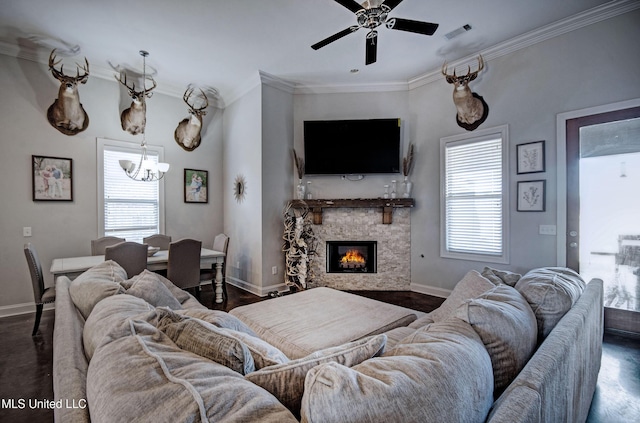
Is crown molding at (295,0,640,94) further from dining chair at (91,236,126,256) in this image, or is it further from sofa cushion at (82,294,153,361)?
sofa cushion at (82,294,153,361)

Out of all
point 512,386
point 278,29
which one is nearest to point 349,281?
point 278,29

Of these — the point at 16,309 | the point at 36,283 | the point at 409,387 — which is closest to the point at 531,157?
the point at 409,387

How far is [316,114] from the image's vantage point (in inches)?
200

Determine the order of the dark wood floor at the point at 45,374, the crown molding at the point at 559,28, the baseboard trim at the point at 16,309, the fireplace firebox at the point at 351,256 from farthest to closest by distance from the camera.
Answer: the fireplace firebox at the point at 351,256 < the baseboard trim at the point at 16,309 < the crown molding at the point at 559,28 < the dark wood floor at the point at 45,374

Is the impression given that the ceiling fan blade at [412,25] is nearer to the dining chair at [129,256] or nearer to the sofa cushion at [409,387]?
the sofa cushion at [409,387]

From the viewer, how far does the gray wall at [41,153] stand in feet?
12.3

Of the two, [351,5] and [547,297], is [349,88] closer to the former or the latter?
[351,5]

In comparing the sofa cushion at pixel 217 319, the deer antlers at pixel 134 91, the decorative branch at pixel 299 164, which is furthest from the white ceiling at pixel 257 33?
the sofa cushion at pixel 217 319

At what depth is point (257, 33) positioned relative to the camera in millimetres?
3572

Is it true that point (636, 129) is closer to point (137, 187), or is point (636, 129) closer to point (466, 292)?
point (466, 292)

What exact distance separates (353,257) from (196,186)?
10.2 feet

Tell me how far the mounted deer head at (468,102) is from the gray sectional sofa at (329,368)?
3.13 metres

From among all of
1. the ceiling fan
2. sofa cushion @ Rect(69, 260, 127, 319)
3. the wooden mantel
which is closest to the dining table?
the wooden mantel

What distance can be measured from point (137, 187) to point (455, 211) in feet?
16.3
